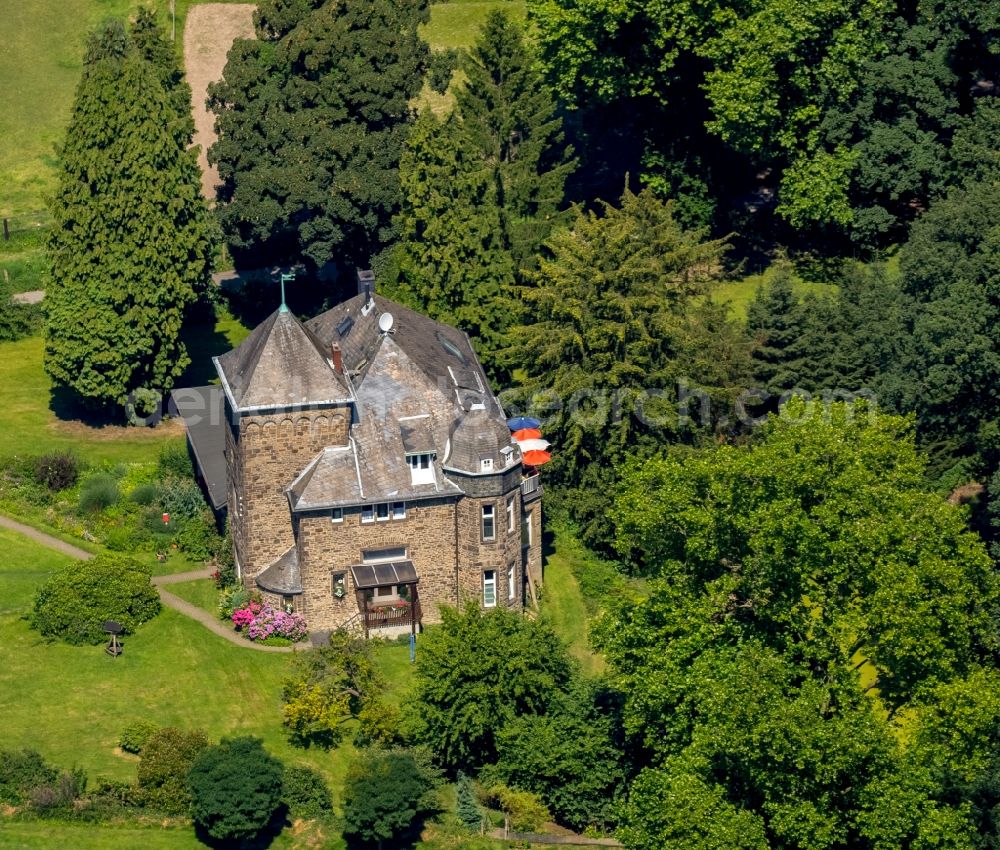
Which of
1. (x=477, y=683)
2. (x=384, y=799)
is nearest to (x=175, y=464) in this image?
(x=477, y=683)

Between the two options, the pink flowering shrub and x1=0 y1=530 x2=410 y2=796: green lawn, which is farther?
the pink flowering shrub

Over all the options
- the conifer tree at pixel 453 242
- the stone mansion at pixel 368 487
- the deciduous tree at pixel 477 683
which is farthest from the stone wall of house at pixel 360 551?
the conifer tree at pixel 453 242

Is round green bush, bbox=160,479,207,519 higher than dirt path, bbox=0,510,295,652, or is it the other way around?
round green bush, bbox=160,479,207,519

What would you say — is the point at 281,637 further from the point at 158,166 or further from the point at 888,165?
the point at 888,165

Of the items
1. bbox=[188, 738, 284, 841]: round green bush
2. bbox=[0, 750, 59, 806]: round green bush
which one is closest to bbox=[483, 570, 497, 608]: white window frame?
bbox=[188, 738, 284, 841]: round green bush

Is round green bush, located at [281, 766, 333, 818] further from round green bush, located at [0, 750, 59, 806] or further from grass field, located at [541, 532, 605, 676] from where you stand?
grass field, located at [541, 532, 605, 676]

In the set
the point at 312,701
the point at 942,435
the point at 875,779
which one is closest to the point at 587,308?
the point at 942,435

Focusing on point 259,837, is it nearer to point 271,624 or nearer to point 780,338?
point 271,624

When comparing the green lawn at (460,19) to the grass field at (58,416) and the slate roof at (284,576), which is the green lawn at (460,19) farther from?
the slate roof at (284,576)
